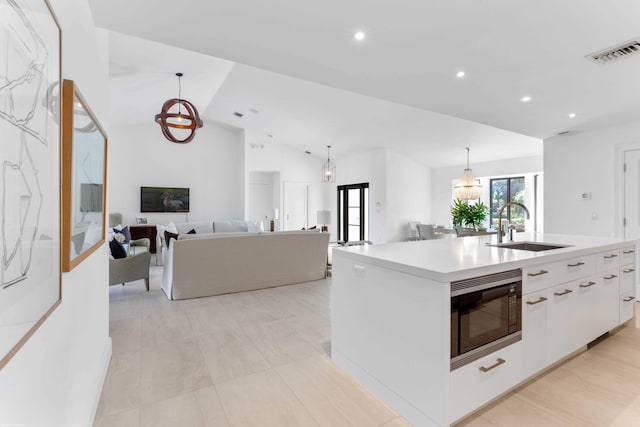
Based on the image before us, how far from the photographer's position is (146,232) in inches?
303

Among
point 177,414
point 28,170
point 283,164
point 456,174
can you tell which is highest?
point 283,164

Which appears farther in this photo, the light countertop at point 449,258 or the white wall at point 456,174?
the white wall at point 456,174

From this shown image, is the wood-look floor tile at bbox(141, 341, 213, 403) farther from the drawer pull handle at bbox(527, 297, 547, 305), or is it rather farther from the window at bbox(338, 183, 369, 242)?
the window at bbox(338, 183, 369, 242)

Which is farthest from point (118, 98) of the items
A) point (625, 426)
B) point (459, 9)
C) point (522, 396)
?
point (625, 426)

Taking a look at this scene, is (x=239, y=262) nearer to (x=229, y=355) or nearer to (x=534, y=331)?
(x=229, y=355)

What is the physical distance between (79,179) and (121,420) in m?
1.32

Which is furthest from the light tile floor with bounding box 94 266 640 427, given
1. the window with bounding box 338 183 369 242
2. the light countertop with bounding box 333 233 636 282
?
the window with bounding box 338 183 369 242

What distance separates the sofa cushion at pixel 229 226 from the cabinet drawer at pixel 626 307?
24.0 ft

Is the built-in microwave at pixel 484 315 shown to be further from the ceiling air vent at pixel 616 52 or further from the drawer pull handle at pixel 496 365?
the ceiling air vent at pixel 616 52

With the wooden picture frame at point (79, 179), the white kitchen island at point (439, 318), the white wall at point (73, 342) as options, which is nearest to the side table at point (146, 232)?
the white wall at point (73, 342)

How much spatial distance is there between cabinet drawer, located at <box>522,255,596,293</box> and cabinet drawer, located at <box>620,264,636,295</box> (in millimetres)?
655

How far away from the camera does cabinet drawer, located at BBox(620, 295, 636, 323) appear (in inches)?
111

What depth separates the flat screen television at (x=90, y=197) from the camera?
1498 mm

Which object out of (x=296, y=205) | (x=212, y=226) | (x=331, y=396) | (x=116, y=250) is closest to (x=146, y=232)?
(x=212, y=226)
